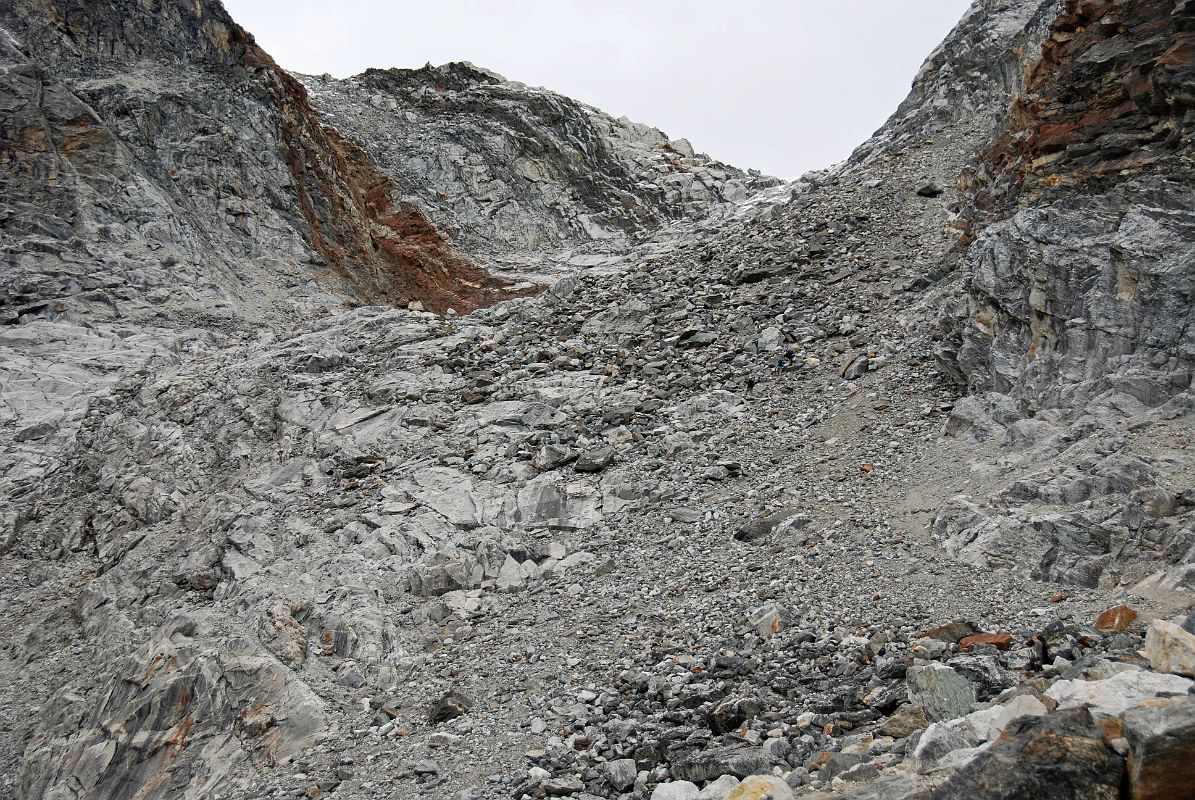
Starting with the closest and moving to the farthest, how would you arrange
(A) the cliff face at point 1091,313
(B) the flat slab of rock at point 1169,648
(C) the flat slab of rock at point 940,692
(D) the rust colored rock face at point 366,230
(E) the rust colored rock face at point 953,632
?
(B) the flat slab of rock at point 1169,648, (C) the flat slab of rock at point 940,692, (E) the rust colored rock face at point 953,632, (A) the cliff face at point 1091,313, (D) the rust colored rock face at point 366,230

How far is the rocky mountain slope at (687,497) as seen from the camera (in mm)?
6961

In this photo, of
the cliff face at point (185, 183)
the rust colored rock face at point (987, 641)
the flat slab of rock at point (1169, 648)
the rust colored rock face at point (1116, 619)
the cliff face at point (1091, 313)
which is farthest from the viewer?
the cliff face at point (185, 183)

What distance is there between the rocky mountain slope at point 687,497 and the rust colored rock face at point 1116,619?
0.13ft

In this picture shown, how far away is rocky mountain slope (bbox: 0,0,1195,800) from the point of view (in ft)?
22.8

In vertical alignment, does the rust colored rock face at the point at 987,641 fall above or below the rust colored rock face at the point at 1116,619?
below

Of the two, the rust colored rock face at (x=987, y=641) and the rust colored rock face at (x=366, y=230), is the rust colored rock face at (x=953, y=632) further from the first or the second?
the rust colored rock face at (x=366, y=230)

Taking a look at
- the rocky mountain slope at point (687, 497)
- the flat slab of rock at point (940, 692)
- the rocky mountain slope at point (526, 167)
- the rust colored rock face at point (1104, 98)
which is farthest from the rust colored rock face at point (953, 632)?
the rocky mountain slope at point (526, 167)

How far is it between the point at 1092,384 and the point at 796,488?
415 centimetres

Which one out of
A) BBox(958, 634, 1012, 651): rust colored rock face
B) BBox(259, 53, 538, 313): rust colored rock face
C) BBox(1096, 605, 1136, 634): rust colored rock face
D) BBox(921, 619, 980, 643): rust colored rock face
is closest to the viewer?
BBox(1096, 605, 1136, 634): rust colored rock face

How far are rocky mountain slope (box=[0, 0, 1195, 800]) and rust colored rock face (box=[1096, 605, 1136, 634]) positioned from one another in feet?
0.13

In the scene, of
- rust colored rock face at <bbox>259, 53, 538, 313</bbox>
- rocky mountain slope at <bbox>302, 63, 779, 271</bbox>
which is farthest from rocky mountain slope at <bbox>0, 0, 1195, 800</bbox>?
rocky mountain slope at <bbox>302, 63, 779, 271</bbox>

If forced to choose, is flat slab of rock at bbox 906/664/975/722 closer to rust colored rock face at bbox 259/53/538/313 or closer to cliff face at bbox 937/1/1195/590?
cliff face at bbox 937/1/1195/590

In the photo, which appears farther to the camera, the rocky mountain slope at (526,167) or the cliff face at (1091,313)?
the rocky mountain slope at (526,167)

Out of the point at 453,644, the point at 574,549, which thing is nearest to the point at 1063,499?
the point at 574,549
